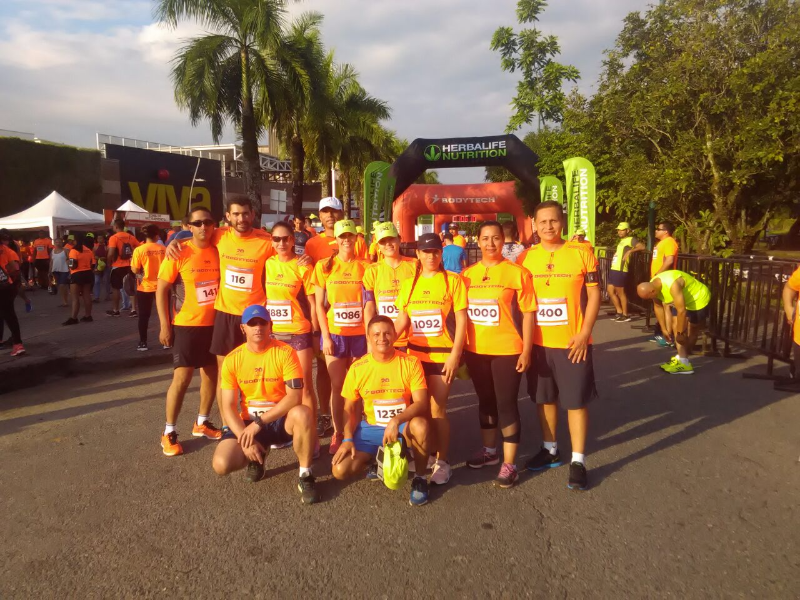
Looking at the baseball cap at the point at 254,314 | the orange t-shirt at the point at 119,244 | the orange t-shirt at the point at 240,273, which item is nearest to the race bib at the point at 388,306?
the baseball cap at the point at 254,314

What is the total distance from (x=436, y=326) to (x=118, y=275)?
32.5ft

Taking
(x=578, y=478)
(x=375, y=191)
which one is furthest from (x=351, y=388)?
(x=375, y=191)

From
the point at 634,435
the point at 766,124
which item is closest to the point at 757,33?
the point at 766,124

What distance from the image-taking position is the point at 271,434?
12.7ft

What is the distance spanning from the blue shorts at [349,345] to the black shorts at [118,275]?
29.2 feet

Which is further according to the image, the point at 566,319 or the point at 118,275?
the point at 118,275

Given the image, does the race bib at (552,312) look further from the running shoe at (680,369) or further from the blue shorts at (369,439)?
the running shoe at (680,369)

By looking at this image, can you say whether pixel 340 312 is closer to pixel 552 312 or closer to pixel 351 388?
pixel 351 388

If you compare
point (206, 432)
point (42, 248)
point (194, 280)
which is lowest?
point (206, 432)

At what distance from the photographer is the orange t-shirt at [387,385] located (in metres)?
3.77

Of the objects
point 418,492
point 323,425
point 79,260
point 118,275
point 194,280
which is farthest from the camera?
point 118,275

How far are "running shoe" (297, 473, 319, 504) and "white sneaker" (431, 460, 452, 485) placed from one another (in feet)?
2.69

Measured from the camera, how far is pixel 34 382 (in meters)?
6.91

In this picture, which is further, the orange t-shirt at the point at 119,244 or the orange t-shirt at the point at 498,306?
the orange t-shirt at the point at 119,244
